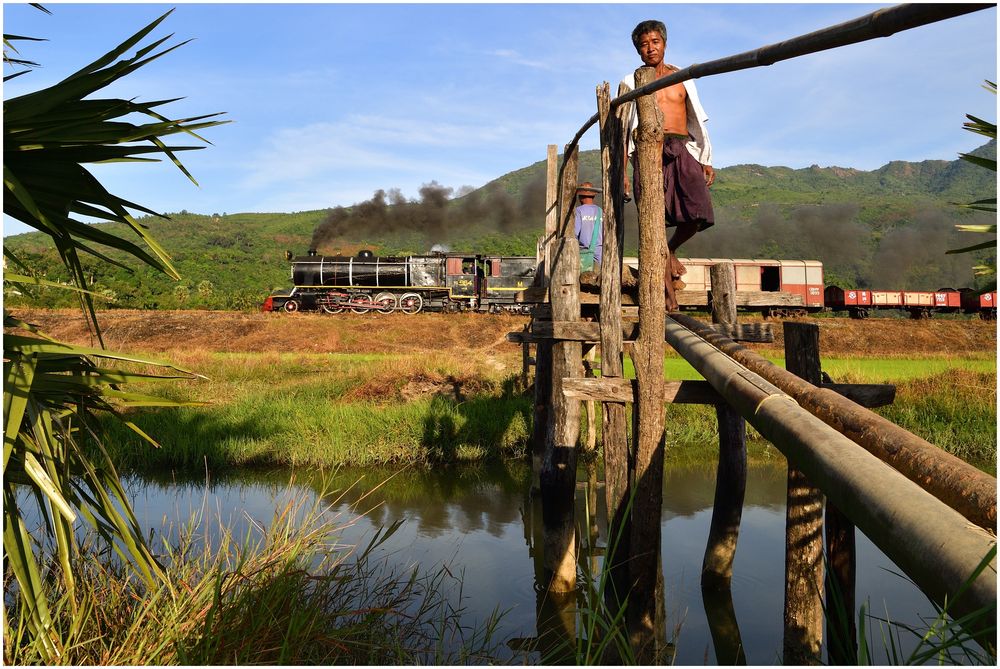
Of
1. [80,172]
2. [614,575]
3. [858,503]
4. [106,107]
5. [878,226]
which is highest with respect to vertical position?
[878,226]

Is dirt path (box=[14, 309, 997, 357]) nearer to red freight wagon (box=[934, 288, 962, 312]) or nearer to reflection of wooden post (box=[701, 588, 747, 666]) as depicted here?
red freight wagon (box=[934, 288, 962, 312])

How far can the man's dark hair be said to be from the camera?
490 centimetres

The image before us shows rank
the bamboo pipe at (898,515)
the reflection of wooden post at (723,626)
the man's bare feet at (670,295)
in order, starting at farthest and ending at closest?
1. the man's bare feet at (670,295)
2. the reflection of wooden post at (723,626)
3. the bamboo pipe at (898,515)

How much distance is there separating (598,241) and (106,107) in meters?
5.62

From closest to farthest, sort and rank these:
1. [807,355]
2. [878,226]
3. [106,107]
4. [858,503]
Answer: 1. [858,503]
2. [106,107]
3. [807,355]
4. [878,226]

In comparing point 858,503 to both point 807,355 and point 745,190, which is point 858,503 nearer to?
point 807,355

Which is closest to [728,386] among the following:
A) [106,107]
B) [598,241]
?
[106,107]

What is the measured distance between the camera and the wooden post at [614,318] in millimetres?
4988

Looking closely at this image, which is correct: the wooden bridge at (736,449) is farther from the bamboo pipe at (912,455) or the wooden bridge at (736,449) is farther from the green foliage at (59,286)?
the green foliage at (59,286)

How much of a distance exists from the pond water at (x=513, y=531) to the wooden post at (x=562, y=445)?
51 centimetres

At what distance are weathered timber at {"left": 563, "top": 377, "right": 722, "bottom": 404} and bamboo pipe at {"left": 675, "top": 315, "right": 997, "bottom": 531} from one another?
158 cm

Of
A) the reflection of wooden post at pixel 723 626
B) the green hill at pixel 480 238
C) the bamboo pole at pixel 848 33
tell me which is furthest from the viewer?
the green hill at pixel 480 238

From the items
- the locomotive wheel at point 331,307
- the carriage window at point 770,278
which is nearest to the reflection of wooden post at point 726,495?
the locomotive wheel at point 331,307

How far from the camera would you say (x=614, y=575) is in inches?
194
